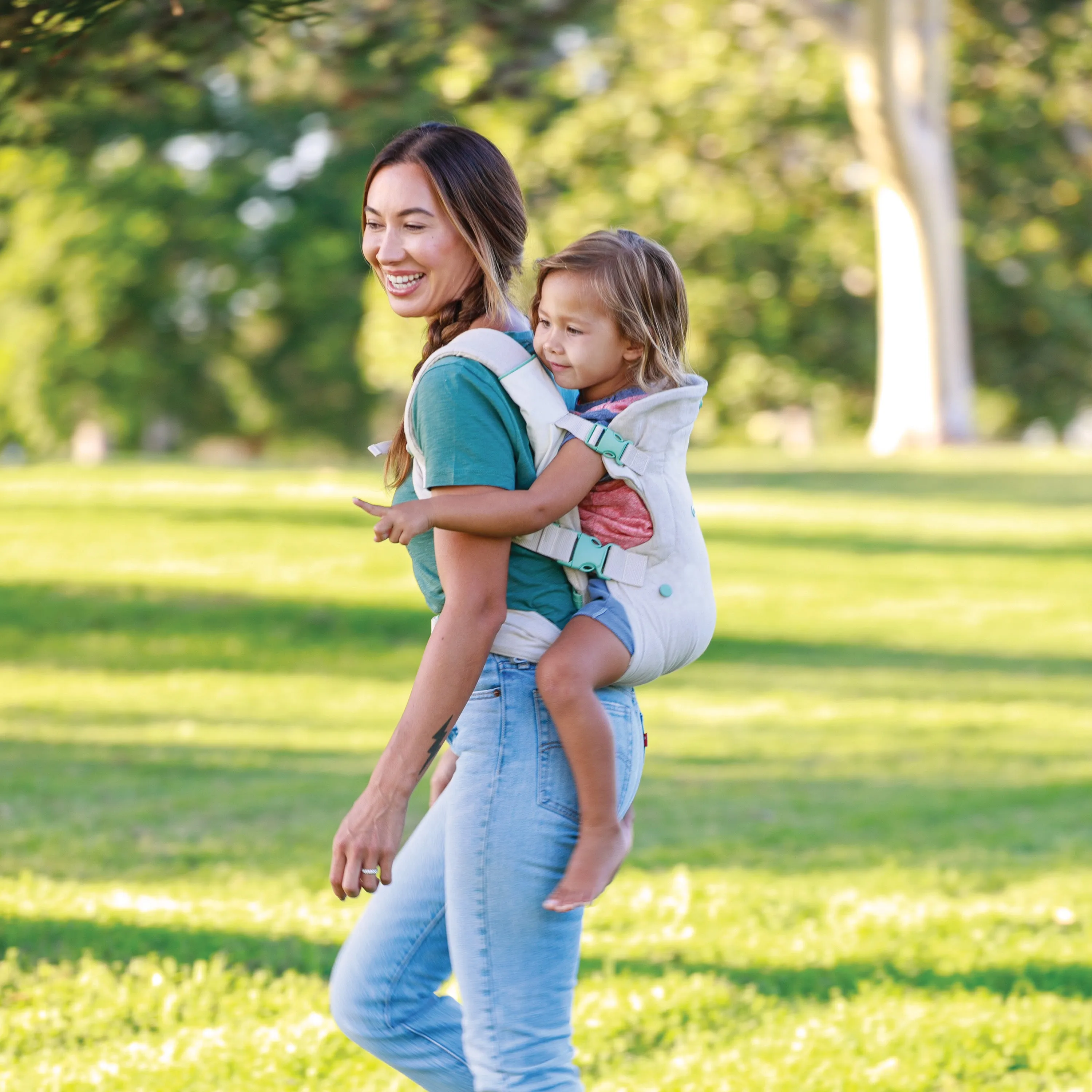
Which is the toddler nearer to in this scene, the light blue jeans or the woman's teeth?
the light blue jeans

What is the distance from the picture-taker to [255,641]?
1223 cm

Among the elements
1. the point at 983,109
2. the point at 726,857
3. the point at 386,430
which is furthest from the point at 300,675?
the point at 386,430

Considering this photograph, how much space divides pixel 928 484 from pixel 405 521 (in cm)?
1945

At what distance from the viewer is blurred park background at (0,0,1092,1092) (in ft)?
14.1

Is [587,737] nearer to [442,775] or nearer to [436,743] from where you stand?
[436,743]

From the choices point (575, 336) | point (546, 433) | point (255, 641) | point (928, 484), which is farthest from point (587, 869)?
point (928, 484)

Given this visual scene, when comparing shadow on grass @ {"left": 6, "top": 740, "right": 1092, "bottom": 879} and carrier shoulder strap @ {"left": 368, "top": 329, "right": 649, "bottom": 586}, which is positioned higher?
carrier shoulder strap @ {"left": 368, "top": 329, "right": 649, "bottom": 586}

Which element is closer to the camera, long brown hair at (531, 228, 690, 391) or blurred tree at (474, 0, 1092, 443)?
long brown hair at (531, 228, 690, 391)

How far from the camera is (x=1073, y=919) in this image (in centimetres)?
545

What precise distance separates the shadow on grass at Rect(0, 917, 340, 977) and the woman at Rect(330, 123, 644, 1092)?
2.35 meters

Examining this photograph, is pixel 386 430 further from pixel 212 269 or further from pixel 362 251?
pixel 362 251

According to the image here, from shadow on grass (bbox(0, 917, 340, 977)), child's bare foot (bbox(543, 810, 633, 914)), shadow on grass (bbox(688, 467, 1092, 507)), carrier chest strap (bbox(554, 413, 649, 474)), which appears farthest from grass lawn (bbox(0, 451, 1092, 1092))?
carrier chest strap (bbox(554, 413, 649, 474))

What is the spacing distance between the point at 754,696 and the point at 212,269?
33.9 metres

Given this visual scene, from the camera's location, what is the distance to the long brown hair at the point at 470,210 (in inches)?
96.0
